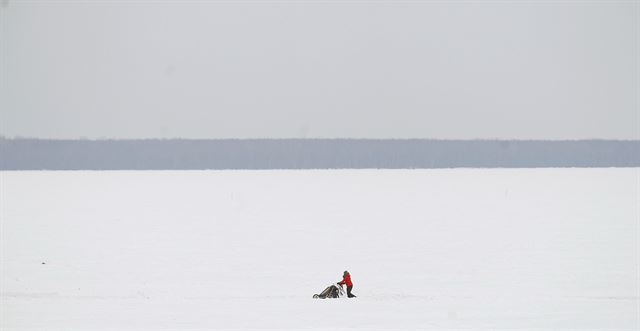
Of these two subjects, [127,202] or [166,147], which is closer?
[127,202]

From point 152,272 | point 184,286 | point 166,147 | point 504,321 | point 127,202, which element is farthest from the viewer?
point 166,147

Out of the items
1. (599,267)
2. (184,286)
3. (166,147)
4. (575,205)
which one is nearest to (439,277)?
(599,267)

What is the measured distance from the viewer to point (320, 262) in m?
14.6

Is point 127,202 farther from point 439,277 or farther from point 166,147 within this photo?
point 166,147

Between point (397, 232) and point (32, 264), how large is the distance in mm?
7055

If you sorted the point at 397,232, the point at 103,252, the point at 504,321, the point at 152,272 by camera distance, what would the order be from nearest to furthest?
the point at 504,321 < the point at 152,272 < the point at 103,252 < the point at 397,232

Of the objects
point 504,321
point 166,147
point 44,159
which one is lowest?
point 504,321

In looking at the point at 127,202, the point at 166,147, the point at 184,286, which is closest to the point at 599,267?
the point at 184,286

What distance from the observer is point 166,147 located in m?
94.4

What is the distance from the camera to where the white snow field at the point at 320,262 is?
10.2 m

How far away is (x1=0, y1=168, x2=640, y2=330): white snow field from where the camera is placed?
10172 millimetres

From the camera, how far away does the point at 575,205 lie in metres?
25.0

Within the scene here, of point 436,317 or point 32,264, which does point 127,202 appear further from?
point 436,317

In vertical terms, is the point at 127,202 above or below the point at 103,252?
above
